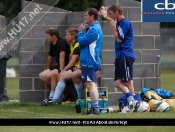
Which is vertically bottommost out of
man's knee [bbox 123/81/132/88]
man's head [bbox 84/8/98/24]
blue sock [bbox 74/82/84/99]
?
blue sock [bbox 74/82/84/99]

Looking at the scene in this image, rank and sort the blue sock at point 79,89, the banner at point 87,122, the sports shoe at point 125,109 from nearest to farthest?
the banner at point 87,122 < the sports shoe at point 125,109 < the blue sock at point 79,89

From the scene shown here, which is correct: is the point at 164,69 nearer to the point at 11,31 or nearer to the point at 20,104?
the point at 11,31

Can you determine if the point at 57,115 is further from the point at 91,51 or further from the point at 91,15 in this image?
the point at 91,15

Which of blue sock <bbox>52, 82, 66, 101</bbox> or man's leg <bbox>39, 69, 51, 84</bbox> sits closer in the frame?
blue sock <bbox>52, 82, 66, 101</bbox>

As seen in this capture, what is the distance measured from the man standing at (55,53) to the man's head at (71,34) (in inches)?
18.2

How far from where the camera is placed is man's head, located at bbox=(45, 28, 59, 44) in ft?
51.6

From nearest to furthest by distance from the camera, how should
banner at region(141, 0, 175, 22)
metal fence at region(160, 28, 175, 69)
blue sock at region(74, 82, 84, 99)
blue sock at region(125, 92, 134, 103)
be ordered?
blue sock at region(125, 92, 134, 103) < blue sock at region(74, 82, 84, 99) < banner at region(141, 0, 175, 22) < metal fence at region(160, 28, 175, 69)

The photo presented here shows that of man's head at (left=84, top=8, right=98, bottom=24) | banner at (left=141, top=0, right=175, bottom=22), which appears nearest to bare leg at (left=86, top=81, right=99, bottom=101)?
man's head at (left=84, top=8, right=98, bottom=24)

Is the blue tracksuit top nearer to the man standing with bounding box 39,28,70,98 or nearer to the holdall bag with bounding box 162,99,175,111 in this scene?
the holdall bag with bounding box 162,99,175,111

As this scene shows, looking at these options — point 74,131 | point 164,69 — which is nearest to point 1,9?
point 164,69

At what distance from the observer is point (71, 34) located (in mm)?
15320

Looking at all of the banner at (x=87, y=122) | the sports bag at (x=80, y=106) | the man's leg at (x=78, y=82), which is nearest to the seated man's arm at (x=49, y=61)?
the man's leg at (x=78, y=82)

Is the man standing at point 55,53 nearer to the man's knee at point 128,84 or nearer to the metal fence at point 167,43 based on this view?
the man's knee at point 128,84

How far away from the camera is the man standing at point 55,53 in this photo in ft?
51.8
